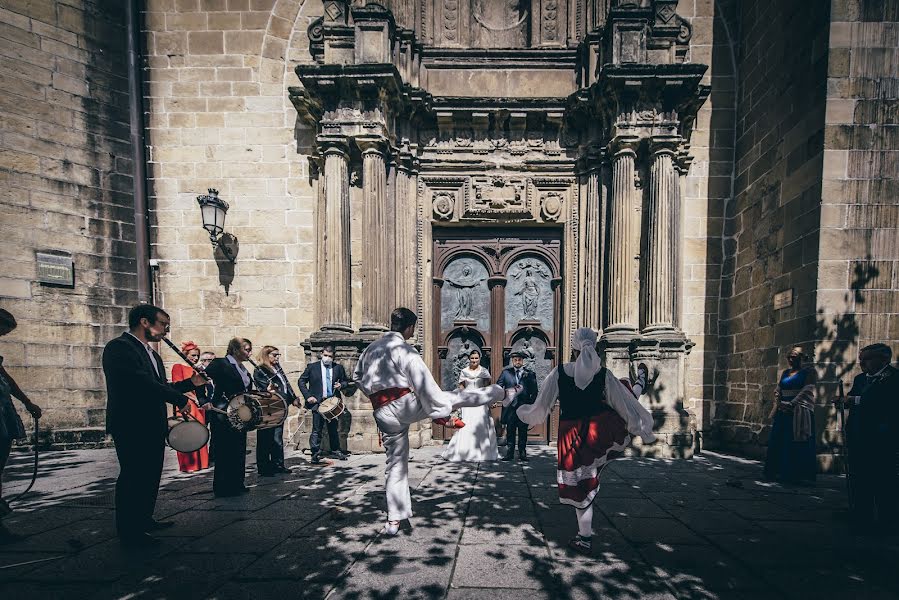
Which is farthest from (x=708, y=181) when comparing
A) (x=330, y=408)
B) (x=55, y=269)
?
(x=55, y=269)

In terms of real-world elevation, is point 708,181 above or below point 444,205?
above

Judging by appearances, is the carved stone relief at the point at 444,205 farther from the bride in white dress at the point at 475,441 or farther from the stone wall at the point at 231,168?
the bride in white dress at the point at 475,441

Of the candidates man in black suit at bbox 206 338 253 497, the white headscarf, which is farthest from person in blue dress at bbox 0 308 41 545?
the white headscarf

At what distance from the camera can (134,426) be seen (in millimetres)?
3520

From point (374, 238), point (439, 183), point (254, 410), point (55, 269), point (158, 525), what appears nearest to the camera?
point (158, 525)

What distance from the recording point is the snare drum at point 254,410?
4668 mm

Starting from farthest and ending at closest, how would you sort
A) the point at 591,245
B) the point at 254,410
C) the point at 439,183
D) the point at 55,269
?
the point at 439,183 < the point at 591,245 < the point at 55,269 < the point at 254,410

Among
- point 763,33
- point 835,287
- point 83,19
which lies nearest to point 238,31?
point 83,19

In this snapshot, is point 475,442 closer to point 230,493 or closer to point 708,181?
point 230,493

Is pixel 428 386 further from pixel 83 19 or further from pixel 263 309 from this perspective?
pixel 83 19

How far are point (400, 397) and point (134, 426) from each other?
2208 mm

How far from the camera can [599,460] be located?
3.48 meters

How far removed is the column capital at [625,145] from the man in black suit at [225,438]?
685 centimetres

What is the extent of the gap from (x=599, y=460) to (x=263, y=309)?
7097 millimetres
